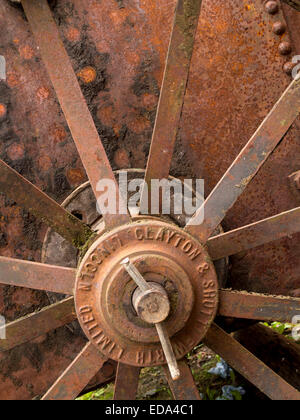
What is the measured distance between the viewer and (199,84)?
97.3 inches

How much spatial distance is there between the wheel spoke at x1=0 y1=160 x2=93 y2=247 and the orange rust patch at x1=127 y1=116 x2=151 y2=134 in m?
0.61

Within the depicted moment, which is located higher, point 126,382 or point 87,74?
point 87,74

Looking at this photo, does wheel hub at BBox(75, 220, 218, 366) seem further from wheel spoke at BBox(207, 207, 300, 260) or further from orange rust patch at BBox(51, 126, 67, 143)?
orange rust patch at BBox(51, 126, 67, 143)

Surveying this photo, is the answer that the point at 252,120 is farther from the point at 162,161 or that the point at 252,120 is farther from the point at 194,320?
the point at 194,320

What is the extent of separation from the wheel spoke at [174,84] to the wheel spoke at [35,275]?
0.55m

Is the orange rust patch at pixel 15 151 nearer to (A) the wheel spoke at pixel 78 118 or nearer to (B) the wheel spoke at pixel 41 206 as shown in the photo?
(B) the wheel spoke at pixel 41 206

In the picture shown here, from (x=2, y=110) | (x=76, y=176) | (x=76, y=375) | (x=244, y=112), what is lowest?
(x=76, y=375)

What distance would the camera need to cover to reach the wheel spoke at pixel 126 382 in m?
2.19

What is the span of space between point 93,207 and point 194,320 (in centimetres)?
77

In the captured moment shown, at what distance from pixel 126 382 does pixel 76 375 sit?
28cm

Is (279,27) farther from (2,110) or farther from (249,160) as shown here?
(2,110)

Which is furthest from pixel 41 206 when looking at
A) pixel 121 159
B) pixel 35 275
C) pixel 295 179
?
pixel 295 179

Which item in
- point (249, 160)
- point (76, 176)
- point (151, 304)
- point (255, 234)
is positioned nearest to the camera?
point (151, 304)

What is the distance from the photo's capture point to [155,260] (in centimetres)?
189
